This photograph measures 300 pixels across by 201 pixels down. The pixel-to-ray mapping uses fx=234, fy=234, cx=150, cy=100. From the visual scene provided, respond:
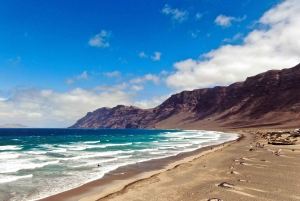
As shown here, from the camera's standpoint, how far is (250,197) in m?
10.3

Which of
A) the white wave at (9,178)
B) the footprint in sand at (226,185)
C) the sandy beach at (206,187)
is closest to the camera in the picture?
the sandy beach at (206,187)

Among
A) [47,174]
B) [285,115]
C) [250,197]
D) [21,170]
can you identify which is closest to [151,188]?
[250,197]

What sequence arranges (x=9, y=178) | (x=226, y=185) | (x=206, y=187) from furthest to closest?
(x=9, y=178)
(x=206, y=187)
(x=226, y=185)

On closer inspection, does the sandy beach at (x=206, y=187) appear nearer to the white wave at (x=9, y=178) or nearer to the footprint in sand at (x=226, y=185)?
the footprint in sand at (x=226, y=185)

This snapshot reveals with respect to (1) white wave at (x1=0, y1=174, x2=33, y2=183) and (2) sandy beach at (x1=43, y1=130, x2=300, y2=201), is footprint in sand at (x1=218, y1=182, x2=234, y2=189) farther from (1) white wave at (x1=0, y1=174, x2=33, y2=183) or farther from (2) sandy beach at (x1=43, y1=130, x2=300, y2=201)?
(1) white wave at (x1=0, y1=174, x2=33, y2=183)

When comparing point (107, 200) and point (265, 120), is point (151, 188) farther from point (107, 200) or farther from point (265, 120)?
point (265, 120)

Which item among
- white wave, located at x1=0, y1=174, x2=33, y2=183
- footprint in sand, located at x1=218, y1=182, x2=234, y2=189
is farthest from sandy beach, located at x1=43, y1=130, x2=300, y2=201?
white wave, located at x1=0, y1=174, x2=33, y2=183

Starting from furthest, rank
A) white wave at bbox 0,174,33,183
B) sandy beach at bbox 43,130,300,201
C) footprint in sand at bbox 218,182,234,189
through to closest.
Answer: white wave at bbox 0,174,33,183 < footprint in sand at bbox 218,182,234,189 < sandy beach at bbox 43,130,300,201

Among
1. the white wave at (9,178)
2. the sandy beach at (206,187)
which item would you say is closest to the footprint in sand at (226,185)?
the sandy beach at (206,187)

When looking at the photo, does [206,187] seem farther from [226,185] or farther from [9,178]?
[9,178]

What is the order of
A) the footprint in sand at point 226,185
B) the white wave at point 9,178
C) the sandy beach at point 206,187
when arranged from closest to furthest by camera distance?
the sandy beach at point 206,187 < the footprint in sand at point 226,185 < the white wave at point 9,178

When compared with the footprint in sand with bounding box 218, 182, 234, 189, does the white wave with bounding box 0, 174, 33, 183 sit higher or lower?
lower

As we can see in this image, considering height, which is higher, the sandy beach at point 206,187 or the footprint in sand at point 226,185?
the footprint in sand at point 226,185

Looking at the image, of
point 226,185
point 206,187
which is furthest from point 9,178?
point 226,185
